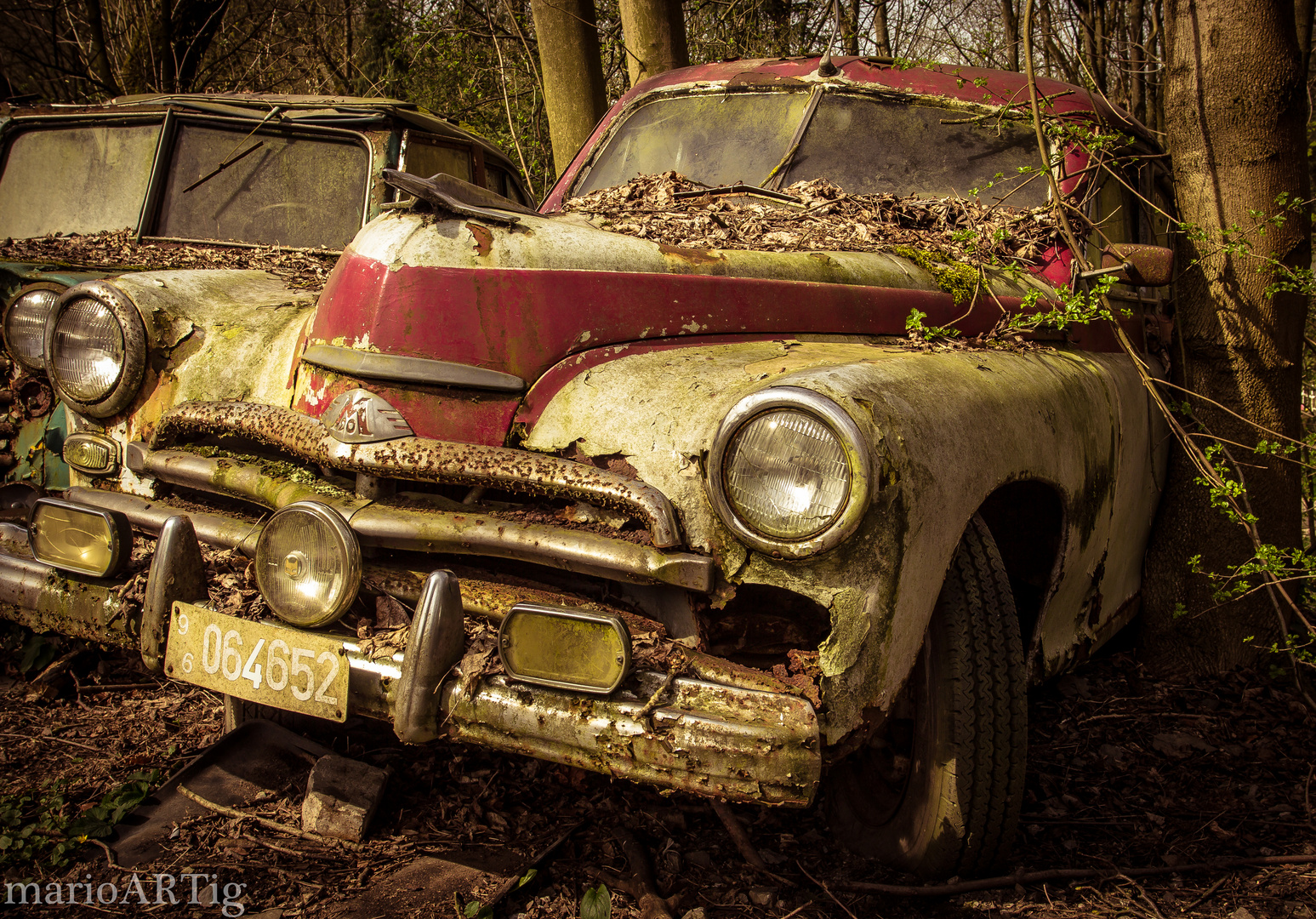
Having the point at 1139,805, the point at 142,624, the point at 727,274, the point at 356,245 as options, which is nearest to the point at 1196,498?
the point at 1139,805

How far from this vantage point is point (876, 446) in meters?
1.59

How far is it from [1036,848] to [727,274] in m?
1.52

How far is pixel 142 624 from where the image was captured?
1.96m

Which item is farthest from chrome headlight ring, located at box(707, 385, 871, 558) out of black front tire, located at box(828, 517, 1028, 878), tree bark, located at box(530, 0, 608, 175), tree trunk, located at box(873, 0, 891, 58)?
tree trunk, located at box(873, 0, 891, 58)

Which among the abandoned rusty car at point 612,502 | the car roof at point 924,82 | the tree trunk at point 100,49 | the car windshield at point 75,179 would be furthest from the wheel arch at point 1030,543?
the tree trunk at point 100,49

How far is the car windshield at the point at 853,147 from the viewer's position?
119 inches

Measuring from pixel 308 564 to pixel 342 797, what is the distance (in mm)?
638

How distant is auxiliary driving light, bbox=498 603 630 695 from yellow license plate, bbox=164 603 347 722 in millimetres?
337

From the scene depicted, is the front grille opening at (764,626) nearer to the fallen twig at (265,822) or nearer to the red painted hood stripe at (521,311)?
the red painted hood stripe at (521,311)

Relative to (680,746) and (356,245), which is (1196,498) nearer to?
(680,746)

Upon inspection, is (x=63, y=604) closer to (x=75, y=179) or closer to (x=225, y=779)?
(x=225, y=779)

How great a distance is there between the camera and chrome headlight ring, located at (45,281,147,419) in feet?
7.59

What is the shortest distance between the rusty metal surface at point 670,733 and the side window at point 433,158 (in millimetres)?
2916

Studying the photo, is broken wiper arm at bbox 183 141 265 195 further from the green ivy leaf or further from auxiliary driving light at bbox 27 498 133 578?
the green ivy leaf
